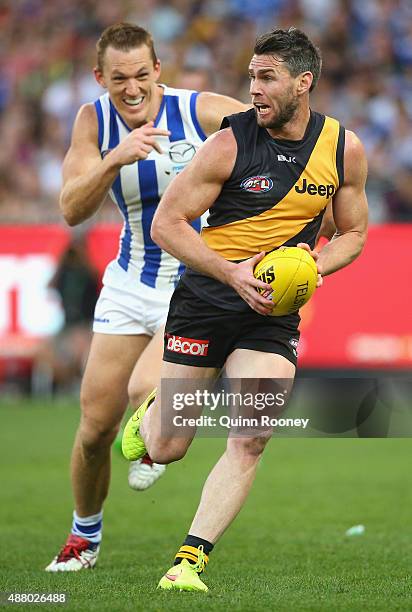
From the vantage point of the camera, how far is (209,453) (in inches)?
455

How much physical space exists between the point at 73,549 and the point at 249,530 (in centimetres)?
153

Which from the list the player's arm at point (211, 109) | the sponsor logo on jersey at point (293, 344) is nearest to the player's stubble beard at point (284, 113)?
the sponsor logo on jersey at point (293, 344)

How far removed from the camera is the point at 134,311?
261 inches

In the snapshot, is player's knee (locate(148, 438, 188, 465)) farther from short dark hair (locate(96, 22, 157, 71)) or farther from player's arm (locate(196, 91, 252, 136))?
short dark hair (locate(96, 22, 157, 71))

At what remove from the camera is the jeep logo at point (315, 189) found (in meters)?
5.41

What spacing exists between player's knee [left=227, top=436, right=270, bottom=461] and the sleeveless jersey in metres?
1.62

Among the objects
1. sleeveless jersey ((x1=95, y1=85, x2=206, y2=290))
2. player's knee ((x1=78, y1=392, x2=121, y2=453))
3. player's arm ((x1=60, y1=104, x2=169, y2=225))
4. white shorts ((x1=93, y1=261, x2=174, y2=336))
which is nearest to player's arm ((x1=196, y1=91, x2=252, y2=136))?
sleeveless jersey ((x1=95, y1=85, x2=206, y2=290))

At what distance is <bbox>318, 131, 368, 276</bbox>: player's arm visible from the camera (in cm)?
554

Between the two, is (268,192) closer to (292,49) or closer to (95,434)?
(292,49)

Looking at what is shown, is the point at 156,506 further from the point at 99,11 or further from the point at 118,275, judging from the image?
the point at 99,11

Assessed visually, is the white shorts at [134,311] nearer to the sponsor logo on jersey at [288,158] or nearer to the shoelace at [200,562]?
the sponsor logo on jersey at [288,158]

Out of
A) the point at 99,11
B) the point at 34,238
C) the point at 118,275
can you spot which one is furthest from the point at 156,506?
the point at 99,11

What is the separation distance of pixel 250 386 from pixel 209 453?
6283 mm

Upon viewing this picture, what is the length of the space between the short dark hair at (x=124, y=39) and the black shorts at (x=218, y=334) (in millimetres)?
1610
